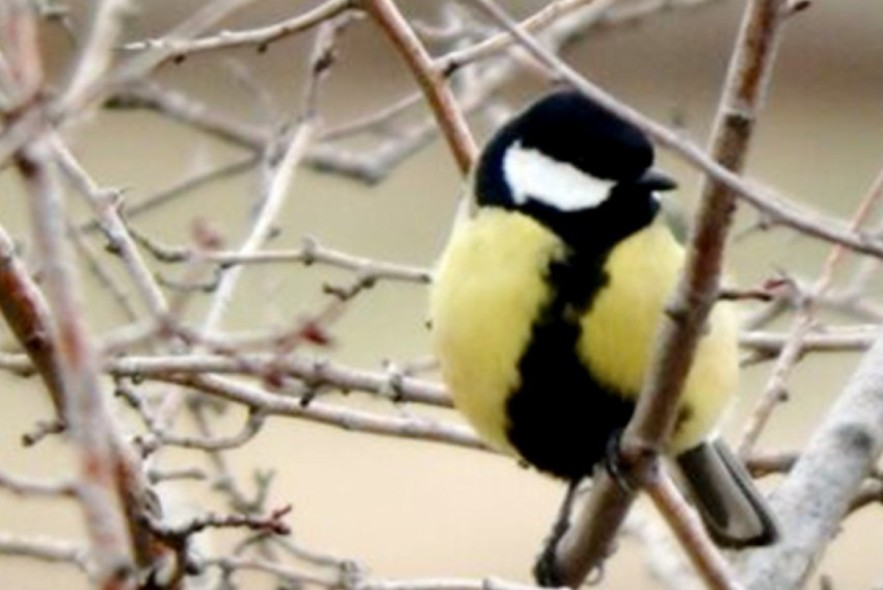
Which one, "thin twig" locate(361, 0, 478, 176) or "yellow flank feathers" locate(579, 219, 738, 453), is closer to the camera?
"yellow flank feathers" locate(579, 219, 738, 453)

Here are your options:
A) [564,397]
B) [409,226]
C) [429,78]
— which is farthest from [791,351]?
[409,226]

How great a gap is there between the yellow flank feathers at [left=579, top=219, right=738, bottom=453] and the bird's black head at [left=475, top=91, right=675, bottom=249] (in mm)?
24

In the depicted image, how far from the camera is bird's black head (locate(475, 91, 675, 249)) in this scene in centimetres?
206

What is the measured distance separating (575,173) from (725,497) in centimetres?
35

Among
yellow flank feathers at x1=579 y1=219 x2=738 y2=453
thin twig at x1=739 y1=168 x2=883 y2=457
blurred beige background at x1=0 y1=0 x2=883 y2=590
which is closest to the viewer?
yellow flank feathers at x1=579 y1=219 x2=738 y2=453

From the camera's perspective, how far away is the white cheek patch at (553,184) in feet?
6.81

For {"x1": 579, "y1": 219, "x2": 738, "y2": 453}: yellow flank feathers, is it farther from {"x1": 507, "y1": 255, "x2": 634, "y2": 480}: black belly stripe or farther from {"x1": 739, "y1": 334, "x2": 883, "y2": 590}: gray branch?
{"x1": 739, "y1": 334, "x2": 883, "y2": 590}: gray branch

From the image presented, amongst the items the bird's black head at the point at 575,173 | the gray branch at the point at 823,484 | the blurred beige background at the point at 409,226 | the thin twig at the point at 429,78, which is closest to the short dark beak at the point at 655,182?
the bird's black head at the point at 575,173

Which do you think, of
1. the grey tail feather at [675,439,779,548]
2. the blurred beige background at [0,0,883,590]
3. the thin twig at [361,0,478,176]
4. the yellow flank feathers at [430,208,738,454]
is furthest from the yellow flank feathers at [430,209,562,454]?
the blurred beige background at [0,0,883,590]

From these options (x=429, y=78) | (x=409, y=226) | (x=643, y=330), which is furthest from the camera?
(x=409, y=226)

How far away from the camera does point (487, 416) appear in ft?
7.07

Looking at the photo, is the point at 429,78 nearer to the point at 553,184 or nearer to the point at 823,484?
the point at 553,184

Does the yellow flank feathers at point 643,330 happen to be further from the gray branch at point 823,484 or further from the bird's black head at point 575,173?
the gray branch at point 823,484

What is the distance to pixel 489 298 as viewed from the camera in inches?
80.9
